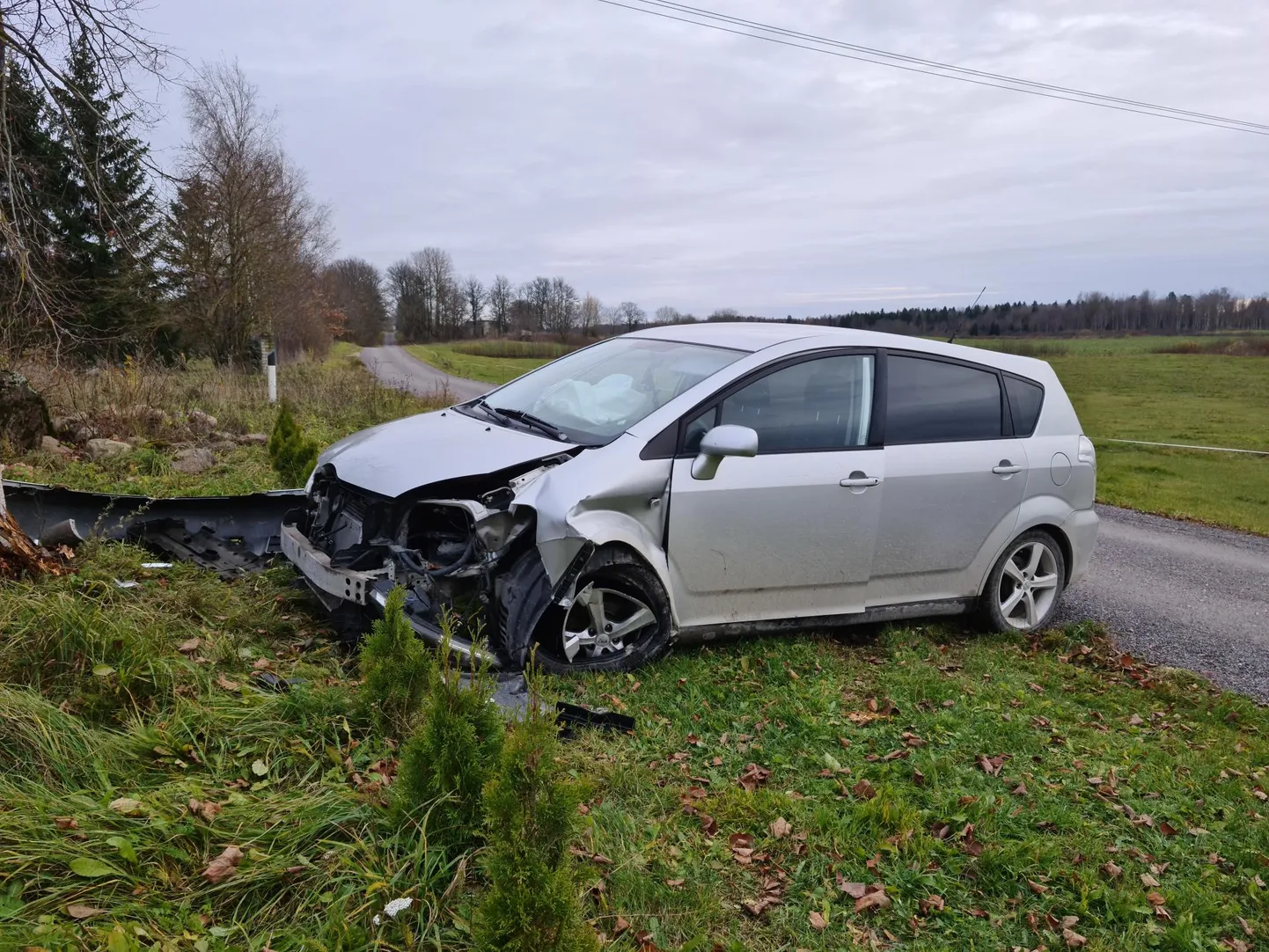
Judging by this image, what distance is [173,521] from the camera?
5.49 meters

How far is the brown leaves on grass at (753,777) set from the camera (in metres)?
3.71

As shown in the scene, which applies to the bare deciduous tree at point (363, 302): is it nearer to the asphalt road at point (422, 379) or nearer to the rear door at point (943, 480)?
the asphalt road at point (422, 379)

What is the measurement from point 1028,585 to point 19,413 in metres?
10.1

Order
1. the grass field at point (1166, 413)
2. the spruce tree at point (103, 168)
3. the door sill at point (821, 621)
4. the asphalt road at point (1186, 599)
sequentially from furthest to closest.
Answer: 1. the grass field at point (1166, 413)
2. the spruce tree at point (103, 168)
3. the asphalt road at point (1186, 599)
4. the door sill at point (821, 621)

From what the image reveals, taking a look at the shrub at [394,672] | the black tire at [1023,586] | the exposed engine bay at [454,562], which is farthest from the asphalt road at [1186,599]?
the shrub at [394,672]

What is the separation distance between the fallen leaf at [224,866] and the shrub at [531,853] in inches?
30.9

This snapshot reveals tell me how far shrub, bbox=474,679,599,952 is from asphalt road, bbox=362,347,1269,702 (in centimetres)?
496

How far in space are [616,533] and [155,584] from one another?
2.52 m

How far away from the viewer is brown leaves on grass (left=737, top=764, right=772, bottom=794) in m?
Result: 3.71

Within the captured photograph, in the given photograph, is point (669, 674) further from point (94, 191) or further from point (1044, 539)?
point (94, 191)

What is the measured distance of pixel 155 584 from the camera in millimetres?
4738

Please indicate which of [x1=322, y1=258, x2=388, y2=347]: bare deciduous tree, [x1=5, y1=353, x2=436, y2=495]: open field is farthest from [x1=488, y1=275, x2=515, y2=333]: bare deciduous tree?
[x1=5, y1=353, x2=436, y2=495]: open field

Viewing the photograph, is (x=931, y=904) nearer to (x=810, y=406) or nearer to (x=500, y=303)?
(x=810, y=406)

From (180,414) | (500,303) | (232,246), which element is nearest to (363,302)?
(500,303)
